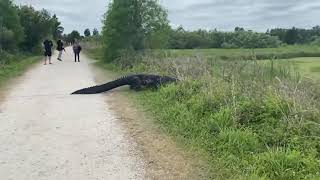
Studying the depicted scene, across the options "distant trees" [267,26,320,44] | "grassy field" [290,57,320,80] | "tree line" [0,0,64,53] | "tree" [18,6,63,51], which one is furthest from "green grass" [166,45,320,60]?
"distant trees" [267,26,320,44]

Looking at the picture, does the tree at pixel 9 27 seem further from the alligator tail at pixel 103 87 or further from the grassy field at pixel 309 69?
the alligator tail at pixel 103 87

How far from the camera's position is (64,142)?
27.8 feet

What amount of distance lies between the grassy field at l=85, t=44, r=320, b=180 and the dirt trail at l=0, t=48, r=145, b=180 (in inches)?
41.5

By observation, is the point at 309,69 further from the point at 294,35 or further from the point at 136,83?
the point at 294,35

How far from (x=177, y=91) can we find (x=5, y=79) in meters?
10.2

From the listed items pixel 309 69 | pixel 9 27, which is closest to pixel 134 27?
pixel 309 69

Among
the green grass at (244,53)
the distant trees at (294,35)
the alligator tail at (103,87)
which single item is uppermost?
the distant trees at (294,35)

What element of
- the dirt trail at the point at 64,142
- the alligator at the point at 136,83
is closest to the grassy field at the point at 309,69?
the alligator at the point at 136,83

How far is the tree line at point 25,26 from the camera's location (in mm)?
37375

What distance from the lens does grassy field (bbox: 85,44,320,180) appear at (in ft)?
21.4

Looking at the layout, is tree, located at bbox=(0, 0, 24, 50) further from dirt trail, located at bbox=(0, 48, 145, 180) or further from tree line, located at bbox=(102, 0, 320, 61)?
dirt trail, located at bbox=(0, 48, 145, 180)

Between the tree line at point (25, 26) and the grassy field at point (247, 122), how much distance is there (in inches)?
1065

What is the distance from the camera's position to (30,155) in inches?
301

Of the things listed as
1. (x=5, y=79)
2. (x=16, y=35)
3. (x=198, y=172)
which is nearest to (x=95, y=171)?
(x=198, y=172)
